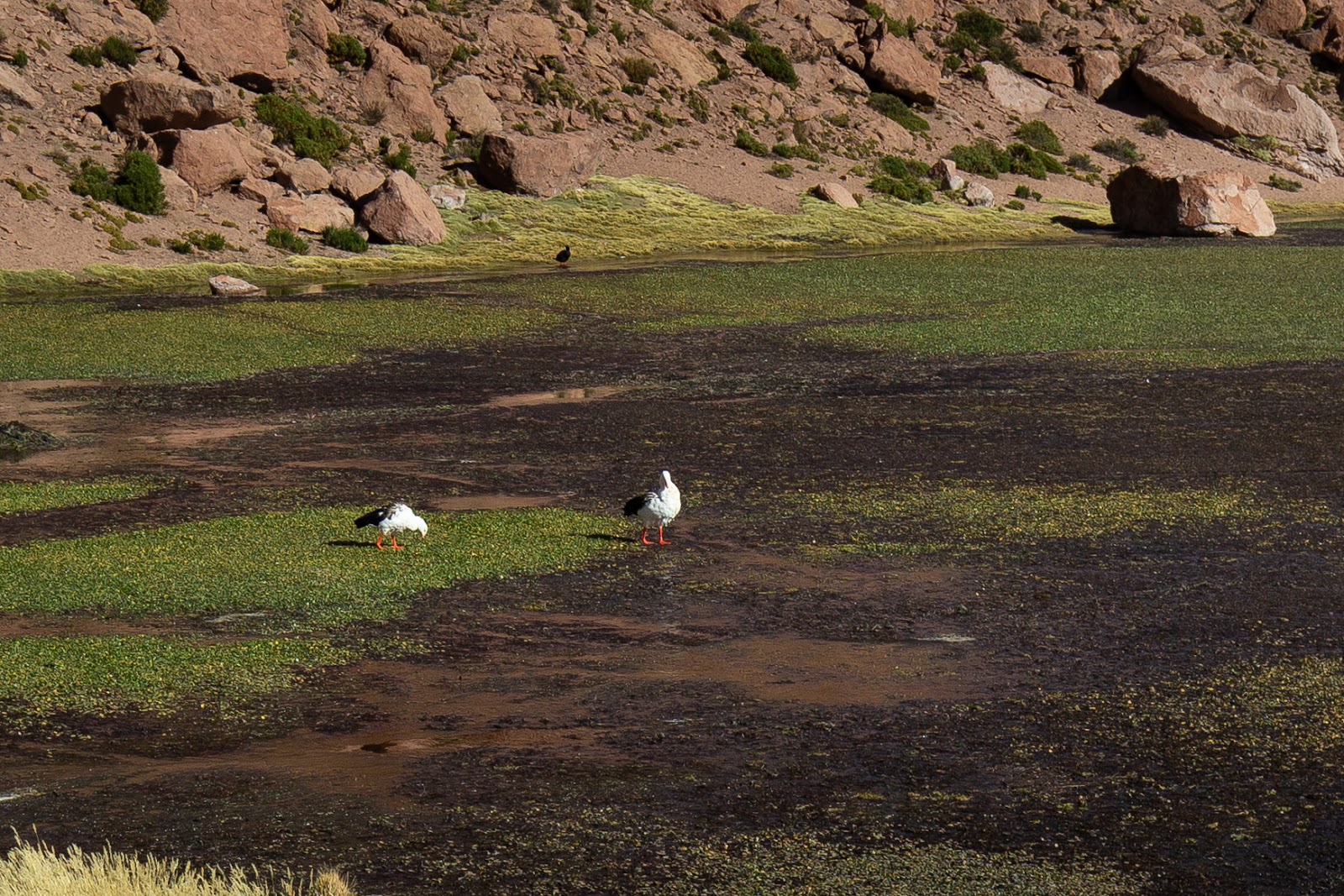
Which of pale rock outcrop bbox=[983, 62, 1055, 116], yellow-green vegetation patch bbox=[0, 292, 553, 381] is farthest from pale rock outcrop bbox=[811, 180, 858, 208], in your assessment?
yellow-green vegetation patch bbox=[0, 292, 553, 381]

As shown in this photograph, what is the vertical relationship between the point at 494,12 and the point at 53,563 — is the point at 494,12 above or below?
above

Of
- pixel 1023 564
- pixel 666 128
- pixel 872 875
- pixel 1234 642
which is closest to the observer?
pixel 872 875

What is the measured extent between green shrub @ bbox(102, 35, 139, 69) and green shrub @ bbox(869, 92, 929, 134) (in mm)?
36504

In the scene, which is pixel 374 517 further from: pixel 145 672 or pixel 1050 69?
pixel 1050 69

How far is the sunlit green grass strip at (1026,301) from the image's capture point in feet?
107

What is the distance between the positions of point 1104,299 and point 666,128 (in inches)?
1547

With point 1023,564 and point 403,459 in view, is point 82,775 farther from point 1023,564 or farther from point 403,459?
point 403,459

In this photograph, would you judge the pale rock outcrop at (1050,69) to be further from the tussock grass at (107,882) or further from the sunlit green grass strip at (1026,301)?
the tussock grass at (107,882)

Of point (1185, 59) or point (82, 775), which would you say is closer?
point (82, 775)

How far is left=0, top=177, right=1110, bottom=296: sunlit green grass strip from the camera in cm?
5031

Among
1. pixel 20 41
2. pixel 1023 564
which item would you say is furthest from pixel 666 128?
pixel 1023 564

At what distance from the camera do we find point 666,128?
7669cm

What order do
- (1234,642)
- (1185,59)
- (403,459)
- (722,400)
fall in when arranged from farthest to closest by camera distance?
(1185,59) → (722,400) → (403,459) → (1234,642)

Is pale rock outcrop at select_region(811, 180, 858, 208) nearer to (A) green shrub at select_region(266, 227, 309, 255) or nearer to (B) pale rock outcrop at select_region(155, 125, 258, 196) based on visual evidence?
(B) pale rock outcrop at select_region(155, 125, 258, 196)
